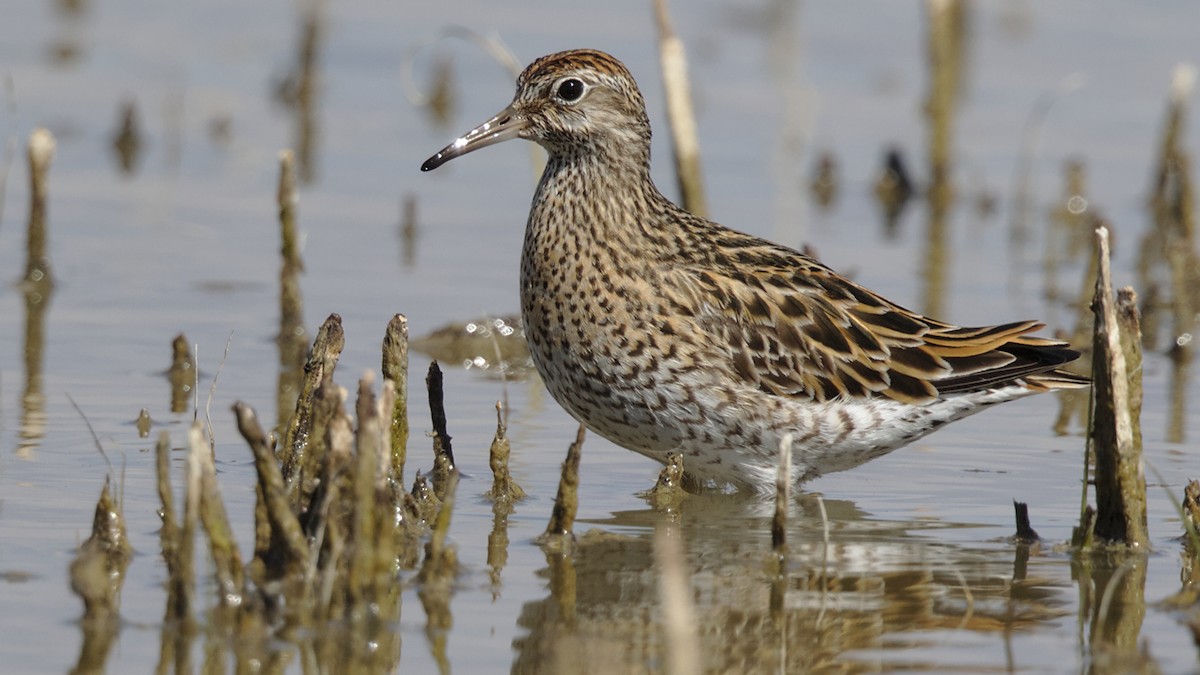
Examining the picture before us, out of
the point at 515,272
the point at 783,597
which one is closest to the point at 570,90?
the point at 783,597

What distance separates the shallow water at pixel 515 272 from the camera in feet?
23.7

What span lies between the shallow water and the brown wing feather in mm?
569

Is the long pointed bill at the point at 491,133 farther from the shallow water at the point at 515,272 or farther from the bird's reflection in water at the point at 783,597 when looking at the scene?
the bird's reflection in water at the point at 783,597

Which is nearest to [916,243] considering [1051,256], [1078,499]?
[1051,256]

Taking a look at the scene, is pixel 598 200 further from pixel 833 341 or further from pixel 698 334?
pixel 833 341

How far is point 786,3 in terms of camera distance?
2116 centimetres

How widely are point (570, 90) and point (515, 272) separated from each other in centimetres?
415

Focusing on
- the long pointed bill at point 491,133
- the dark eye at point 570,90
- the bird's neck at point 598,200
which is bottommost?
the bird's neck at point 598,200

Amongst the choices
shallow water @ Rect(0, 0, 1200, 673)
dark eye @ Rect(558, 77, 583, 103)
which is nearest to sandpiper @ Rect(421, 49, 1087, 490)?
dark eye @ Rect(558, 77, 583, 103)

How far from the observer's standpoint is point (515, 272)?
13562 millimetres

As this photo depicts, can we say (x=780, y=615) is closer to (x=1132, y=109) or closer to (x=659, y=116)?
(x=659, y=116)

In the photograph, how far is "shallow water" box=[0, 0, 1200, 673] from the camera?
723cm

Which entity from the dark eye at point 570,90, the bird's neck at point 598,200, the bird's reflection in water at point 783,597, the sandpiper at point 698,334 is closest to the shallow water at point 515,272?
the bird's reflection in water at point 783,597

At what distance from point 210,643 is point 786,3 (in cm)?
1568
